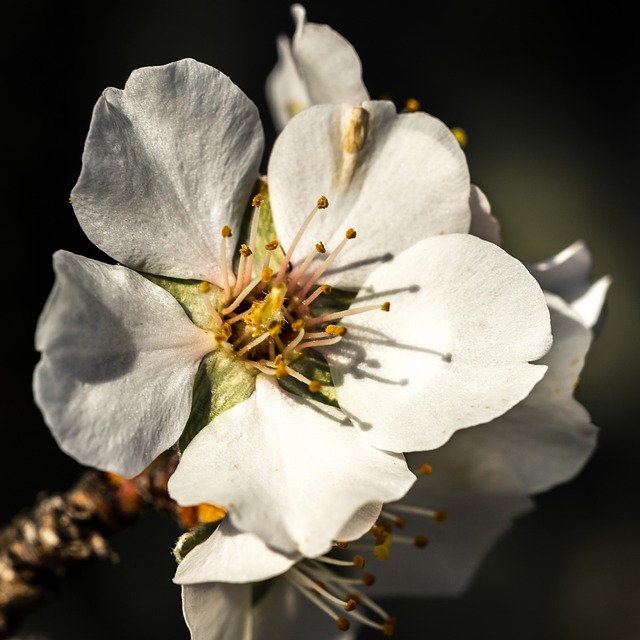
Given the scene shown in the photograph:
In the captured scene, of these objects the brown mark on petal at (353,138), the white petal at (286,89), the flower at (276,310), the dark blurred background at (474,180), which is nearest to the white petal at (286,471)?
the flower at (276,310)

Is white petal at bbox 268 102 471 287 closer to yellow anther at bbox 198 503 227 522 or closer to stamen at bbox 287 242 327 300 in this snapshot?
stamen at bbox 287 242 327 300

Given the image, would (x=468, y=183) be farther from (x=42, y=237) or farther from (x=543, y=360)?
(x=42, y=237)

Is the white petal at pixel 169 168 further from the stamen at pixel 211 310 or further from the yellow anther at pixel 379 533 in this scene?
the yellow anther at pixel 379 533

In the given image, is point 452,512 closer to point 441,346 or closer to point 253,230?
point 441,346

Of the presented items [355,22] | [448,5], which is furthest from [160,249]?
[448,5]

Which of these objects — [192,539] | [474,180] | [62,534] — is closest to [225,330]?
[192,539]
